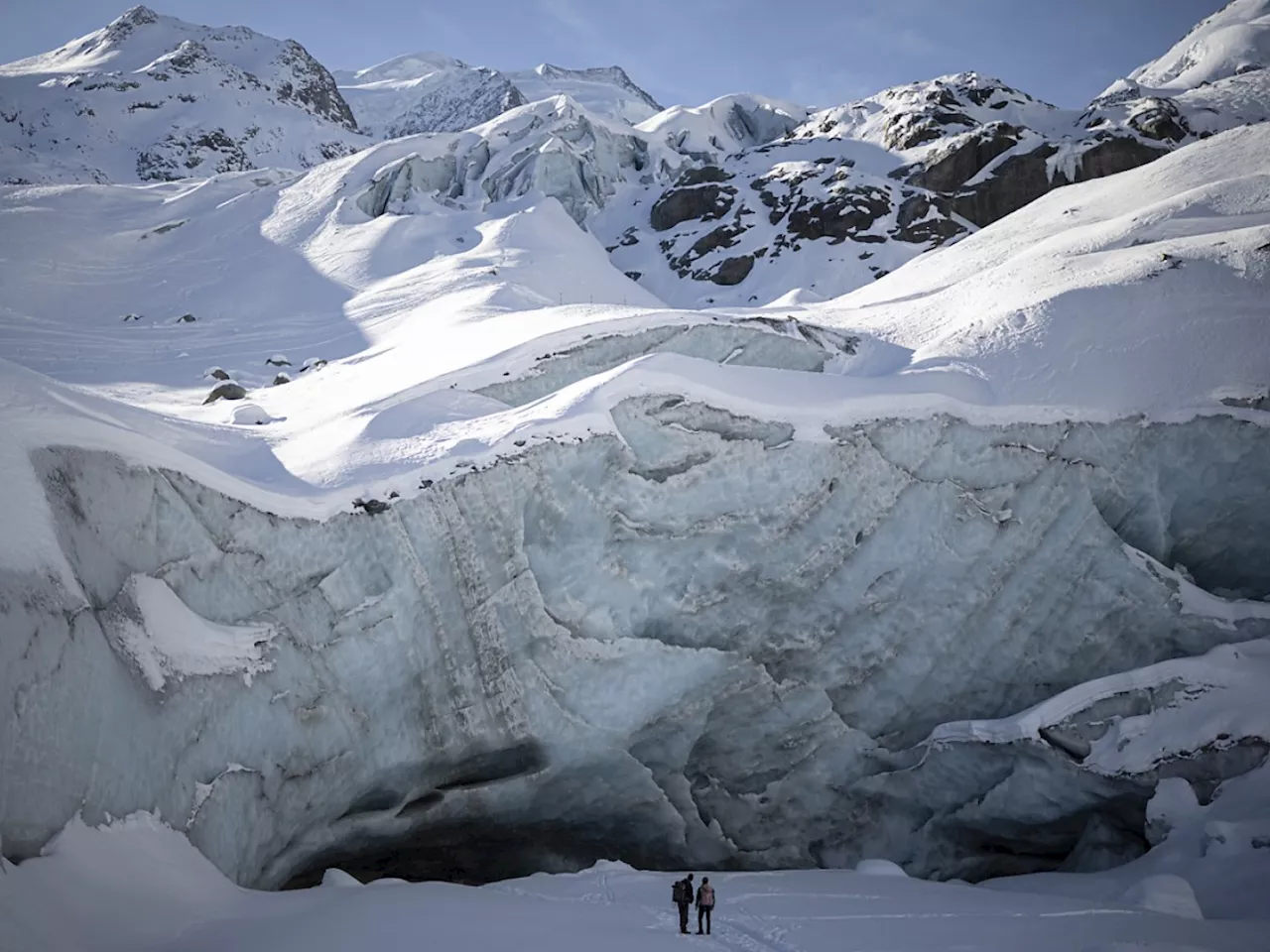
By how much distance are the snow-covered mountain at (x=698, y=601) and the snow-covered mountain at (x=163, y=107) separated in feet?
193

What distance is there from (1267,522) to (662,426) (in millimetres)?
10992

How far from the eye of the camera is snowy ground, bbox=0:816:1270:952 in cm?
872

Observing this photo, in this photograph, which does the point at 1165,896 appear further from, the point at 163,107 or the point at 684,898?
the point at 163,107

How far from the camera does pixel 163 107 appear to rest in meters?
78.9

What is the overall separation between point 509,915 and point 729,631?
6.42m

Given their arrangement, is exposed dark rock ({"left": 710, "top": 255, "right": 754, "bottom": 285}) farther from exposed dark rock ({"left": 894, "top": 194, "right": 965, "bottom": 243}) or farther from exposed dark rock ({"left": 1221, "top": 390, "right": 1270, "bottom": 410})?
exposed dark rock ({"left": 1221, "top": 390, "right": 1270, "bottom": 410})

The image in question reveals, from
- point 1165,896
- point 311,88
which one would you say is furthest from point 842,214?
point 311,88

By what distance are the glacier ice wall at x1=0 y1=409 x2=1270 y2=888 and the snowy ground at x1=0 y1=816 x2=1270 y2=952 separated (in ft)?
7.12

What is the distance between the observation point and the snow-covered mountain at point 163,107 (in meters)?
70.2

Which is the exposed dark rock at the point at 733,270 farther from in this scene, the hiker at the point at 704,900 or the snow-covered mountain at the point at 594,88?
the snow-covered mountain at the point at 594,88

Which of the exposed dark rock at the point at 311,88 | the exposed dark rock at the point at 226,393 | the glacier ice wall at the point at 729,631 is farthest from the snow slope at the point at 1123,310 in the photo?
the exposed dark rock at the point at 311,88

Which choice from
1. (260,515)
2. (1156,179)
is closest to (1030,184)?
(1156,179)

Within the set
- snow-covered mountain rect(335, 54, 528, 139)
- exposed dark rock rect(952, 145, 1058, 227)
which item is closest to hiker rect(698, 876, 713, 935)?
exposed dark rock rect(952, 145, 1058, 227)

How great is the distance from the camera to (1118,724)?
1485 cm
